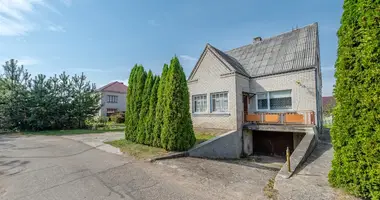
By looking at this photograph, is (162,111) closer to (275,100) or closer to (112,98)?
(275,100)

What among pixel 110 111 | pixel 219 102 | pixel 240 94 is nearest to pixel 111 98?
pixel 110 111

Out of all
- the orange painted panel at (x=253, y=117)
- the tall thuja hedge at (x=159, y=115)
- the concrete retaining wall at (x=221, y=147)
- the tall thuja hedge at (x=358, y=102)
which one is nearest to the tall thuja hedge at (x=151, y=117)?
the tall thuja hedge at (x=159, y=115)

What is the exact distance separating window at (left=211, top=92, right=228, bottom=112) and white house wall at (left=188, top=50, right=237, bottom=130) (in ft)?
0.96

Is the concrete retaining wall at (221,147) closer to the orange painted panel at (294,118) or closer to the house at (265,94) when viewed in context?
the house at (265,94)

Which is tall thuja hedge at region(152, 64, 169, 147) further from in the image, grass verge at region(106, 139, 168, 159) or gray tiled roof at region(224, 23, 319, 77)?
gray tiled roof at region(224, 23, 319, 77)

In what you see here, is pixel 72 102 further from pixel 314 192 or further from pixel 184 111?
pixel 314 192

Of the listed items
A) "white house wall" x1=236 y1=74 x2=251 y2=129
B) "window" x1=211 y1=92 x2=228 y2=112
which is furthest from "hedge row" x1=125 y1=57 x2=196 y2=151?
"window" x1=211 y1=92 x2=228 y2=112

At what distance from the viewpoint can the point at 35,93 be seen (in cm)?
1695

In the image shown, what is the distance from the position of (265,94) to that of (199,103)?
480cm

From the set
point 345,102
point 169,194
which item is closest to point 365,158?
point 345,102

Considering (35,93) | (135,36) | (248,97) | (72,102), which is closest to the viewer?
(135,36)

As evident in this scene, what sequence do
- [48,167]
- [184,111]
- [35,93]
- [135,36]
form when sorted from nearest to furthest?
[48,167] < [184,111] < [135,36] < [35,93]

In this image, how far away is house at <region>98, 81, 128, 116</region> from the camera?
3183 cm

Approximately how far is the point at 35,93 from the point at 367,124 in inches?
899
